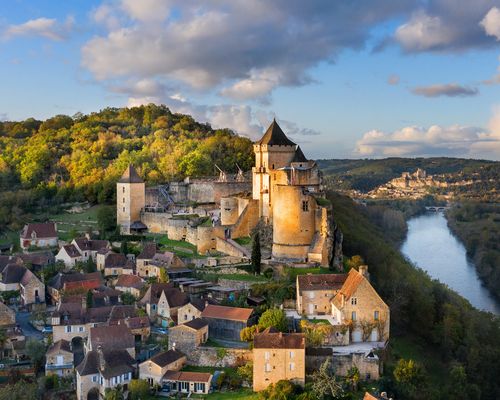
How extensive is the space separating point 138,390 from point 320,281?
963 cm

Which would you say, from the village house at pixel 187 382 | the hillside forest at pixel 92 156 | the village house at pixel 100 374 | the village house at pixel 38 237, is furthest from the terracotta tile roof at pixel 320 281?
the hillside forest at pixel 92 156

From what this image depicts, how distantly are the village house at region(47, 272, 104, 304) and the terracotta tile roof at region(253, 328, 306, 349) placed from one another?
469 inches

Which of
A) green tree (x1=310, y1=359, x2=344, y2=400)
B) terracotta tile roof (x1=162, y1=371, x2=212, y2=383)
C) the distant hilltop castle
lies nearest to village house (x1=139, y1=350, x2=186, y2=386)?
terracotta tile roof (x1=162, y1=371, x2=212, y2=383)

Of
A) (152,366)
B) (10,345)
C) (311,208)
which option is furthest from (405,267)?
(10,345)

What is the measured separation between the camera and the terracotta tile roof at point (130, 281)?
31562mm

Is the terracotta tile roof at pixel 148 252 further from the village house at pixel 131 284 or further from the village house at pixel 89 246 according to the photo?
the village house at pixel 89 246

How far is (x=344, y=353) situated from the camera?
941 inches

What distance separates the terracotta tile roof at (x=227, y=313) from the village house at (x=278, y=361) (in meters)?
3.01

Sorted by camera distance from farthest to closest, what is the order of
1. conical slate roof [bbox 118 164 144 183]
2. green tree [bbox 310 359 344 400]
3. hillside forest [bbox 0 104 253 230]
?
hillside forest [bbox 0 104 253 230]
conical slate roof [bbox 118 164 144 183]
green tree [bbox 310 359 344 400]

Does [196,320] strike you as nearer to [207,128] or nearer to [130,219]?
[130,219]

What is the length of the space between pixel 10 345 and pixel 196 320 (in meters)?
8.50

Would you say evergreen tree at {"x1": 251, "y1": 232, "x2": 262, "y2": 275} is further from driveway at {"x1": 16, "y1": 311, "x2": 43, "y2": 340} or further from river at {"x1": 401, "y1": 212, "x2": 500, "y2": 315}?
river at {"x1": 401, "y1": 212, "x2": 500, "y2": 315}

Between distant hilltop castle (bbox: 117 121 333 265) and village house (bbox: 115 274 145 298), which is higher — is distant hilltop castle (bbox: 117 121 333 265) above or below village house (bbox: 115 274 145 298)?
above

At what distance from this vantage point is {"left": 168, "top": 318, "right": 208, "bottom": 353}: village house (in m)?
25.1
